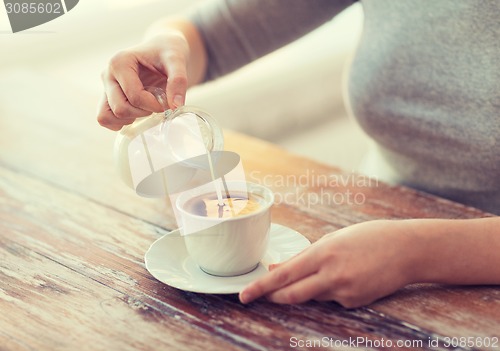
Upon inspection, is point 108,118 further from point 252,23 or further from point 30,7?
point 30,7

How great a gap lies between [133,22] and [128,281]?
1.67 metres

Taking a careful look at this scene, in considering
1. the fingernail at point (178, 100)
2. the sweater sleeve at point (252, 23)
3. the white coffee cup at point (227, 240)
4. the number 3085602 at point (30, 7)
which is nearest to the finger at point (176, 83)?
the fingernail at point (178, 100)

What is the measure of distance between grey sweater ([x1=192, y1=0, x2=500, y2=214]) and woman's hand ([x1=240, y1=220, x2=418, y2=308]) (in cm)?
38

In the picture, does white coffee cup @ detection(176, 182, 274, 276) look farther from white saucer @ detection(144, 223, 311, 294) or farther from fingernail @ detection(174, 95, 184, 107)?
fingernail @ detection(174, 95, 184, 107)

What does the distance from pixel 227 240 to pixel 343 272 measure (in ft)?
0.44

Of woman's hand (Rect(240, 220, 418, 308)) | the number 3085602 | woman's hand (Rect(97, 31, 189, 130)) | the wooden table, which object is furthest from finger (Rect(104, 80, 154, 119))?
the number 3085602

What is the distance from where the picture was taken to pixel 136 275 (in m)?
0.83

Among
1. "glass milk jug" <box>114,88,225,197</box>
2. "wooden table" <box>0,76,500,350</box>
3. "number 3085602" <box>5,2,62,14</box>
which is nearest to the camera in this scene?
"wooden table" <box>0,76,500,350</box>

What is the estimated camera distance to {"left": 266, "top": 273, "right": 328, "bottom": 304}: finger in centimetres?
72

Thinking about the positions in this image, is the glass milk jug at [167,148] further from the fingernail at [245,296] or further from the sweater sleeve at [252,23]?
the sweater sleeve at [252,23]

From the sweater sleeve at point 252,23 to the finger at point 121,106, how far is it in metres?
0.44

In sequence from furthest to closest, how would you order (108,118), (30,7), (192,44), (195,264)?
(30,7), (192,44), (108,118), (195,264)

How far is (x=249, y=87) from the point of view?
2152mm

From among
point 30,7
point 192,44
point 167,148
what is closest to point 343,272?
point 167,148
